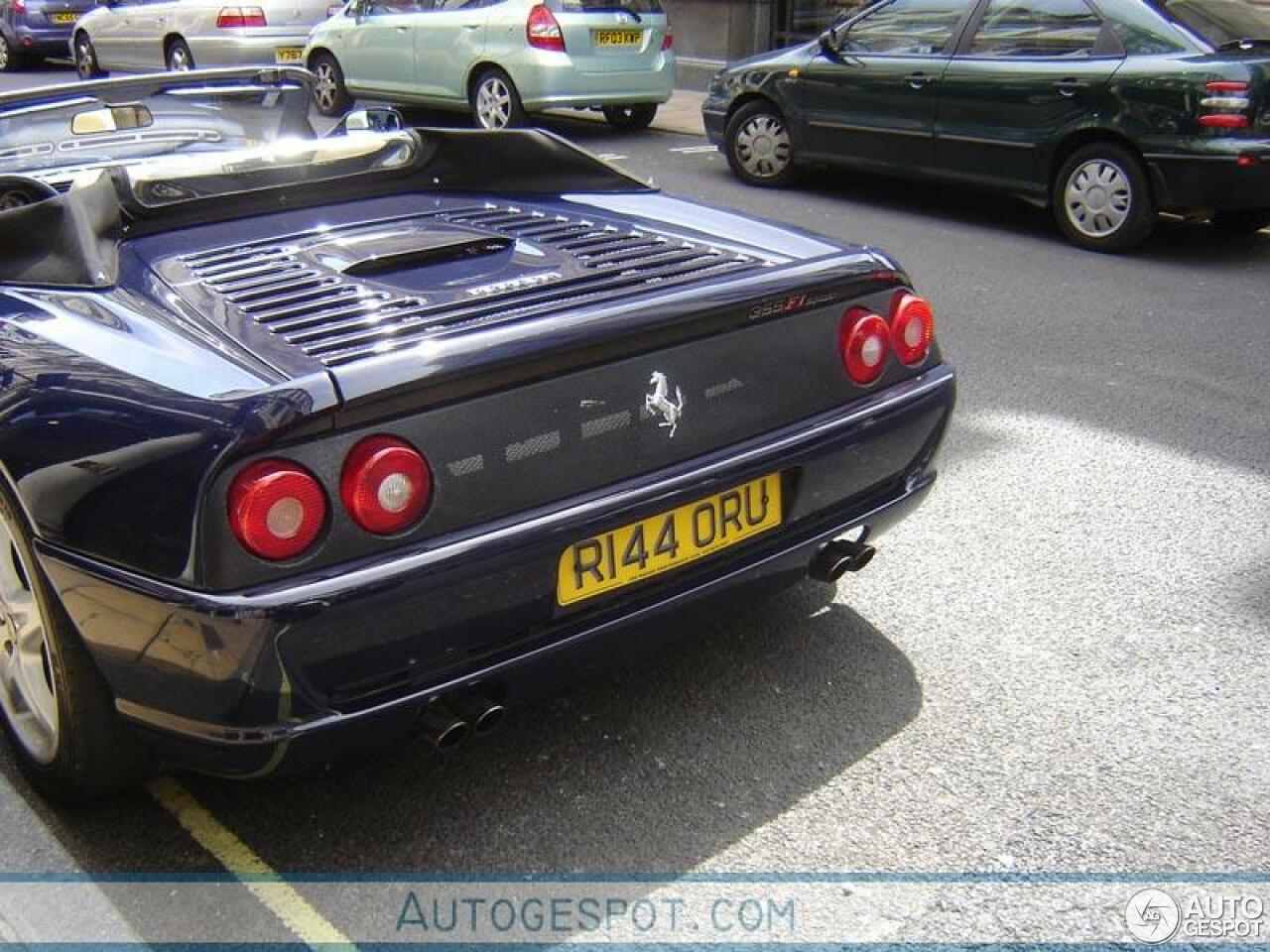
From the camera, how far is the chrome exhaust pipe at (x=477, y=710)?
254cm

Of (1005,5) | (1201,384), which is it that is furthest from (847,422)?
(1005,5)

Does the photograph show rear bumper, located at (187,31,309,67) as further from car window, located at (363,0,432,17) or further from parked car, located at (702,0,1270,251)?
parked car, located at (702,0,1270,251)

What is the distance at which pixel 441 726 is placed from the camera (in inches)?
99.5

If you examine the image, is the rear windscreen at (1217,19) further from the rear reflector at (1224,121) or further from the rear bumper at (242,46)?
the rear bumper at (242,46)

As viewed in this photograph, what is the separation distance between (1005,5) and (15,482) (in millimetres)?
7389

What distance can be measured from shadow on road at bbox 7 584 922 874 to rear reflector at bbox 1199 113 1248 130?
5181 mm

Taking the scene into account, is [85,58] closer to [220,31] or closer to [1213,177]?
[220,31]

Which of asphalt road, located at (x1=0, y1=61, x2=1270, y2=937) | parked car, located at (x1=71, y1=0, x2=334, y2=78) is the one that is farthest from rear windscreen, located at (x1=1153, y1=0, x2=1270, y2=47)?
parked car, located at (x1=71, y1=0, x2=334, y2=78)

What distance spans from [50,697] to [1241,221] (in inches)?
300

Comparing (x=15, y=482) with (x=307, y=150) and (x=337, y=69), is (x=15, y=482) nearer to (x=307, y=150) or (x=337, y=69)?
(x=307, y=150)

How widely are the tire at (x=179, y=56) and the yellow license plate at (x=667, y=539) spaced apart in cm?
1448

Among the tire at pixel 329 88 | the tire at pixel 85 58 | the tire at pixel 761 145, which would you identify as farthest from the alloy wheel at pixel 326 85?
the tire at pixel 761 145

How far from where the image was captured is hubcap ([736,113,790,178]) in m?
9.81

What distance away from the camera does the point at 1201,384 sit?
18.3ft
